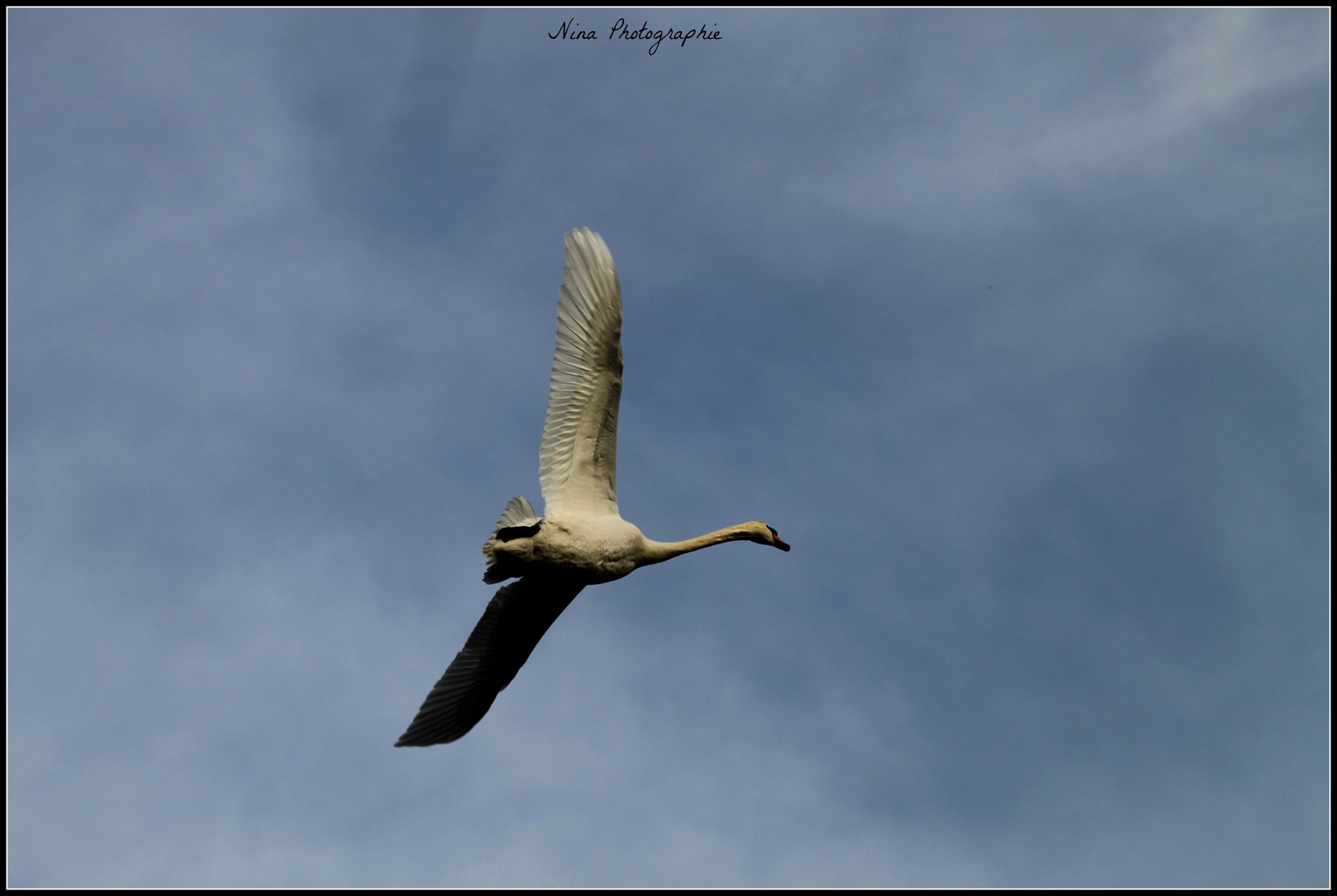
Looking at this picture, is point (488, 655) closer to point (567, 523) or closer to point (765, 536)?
point (567, 523)

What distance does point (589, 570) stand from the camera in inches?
623

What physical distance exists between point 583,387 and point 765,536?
15.7 ft

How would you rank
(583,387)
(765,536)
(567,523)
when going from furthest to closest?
(765,536)
(583,387)
(567,523)

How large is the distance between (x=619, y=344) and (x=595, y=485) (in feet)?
8.18

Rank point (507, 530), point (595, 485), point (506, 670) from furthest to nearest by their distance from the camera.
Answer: point (506, 670)
point (595, 485)
point (507, 530)

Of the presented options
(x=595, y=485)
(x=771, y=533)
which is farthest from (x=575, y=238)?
(x=771, y=533)

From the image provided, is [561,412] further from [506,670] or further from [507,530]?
[506,670]

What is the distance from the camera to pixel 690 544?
57.1ft

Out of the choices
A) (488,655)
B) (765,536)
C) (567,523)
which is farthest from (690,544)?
(488,655)

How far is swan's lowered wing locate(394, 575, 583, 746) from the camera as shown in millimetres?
16750

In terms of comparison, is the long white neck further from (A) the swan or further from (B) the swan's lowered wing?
(B) the swan's lowered wing

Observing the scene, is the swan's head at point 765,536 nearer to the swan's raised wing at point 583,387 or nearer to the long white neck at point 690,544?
the long white neck at point 690,544

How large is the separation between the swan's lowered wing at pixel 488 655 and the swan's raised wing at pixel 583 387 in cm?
177

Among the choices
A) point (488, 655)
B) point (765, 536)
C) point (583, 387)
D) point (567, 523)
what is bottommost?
point (488, 655)
